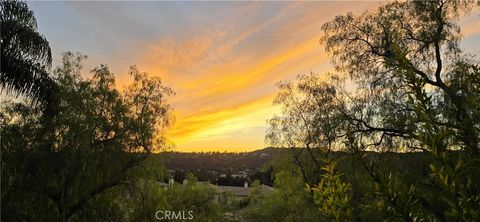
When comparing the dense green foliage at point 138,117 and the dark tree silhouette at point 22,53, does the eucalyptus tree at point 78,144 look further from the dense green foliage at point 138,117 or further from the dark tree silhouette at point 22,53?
the dark tree silhouette at point 22,53

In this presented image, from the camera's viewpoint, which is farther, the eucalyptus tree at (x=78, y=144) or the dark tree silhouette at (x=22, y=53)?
the eucalyptus tree at (x=78, y=144)

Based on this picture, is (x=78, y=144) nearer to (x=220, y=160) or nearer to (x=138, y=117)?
(x=138, y=117)

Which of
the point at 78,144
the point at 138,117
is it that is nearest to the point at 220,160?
the point at 138,117

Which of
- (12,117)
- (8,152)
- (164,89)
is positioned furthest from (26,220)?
(164,89)

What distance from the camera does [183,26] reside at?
1827 centimetres

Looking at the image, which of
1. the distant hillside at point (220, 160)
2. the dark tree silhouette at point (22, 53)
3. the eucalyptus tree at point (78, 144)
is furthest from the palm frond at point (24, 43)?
the distant hillside at point (220, 160)

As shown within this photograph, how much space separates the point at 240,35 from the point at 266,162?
7025 mm

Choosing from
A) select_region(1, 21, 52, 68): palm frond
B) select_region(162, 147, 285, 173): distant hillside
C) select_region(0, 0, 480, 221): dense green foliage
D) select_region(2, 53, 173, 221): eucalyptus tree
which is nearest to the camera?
select_region(1, 21, 52, 68): palm frond

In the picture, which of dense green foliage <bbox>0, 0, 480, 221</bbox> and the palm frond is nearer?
the palm frond

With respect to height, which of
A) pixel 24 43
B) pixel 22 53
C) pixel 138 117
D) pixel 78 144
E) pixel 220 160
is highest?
pixel 220 160

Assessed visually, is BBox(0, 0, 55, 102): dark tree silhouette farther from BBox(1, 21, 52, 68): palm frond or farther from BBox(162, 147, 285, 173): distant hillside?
BBox(162, 147, 285, 173): distant hillside

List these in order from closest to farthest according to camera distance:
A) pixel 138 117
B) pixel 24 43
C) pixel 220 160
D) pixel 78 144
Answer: pixel 24 43
pixel 78 144
pixel 138 117
pixel 220 160

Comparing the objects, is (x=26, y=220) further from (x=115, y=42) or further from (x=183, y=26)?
(x=183, y=26)

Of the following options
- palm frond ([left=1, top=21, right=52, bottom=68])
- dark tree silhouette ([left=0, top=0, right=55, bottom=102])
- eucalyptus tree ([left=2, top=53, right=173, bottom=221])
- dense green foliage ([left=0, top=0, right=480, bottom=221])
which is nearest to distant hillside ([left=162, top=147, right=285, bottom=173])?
dense green foliage ([left=0, top=0, right=480, bottom=221])
